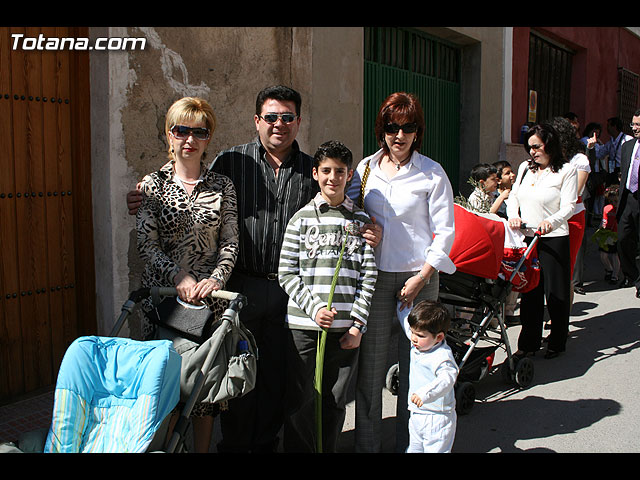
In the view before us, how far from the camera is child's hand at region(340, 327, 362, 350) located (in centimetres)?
318

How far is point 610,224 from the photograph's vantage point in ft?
28.1

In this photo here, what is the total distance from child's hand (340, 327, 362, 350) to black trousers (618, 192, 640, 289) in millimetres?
5759

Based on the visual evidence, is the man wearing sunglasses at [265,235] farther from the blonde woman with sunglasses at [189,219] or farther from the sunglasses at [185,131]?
the sunglasses at [185,131]

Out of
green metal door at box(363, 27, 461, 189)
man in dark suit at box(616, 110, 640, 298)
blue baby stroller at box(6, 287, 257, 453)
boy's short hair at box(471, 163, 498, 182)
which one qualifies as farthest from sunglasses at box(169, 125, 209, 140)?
man in dark suit at box(616, 110, 640, 298)

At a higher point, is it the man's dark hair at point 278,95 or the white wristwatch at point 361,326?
the man's dark hair at point 278,95

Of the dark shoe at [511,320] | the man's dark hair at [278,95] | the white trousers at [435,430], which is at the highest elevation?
the man's dark hair at [278,95]

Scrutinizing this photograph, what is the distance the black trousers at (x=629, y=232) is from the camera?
7.53 meters

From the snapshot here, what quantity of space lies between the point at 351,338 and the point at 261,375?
68 cm

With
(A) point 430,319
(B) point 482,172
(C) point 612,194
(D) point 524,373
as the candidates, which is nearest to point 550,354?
(D) point 524,373

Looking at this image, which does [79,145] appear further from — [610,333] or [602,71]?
[602,71]

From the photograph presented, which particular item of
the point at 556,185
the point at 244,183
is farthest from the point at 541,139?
the point at 244,183

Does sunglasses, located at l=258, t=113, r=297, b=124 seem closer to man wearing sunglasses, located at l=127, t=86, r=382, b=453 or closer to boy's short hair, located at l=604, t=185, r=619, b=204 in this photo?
man wearing sunglasses, located at l=127, t=86, r=382, b=453

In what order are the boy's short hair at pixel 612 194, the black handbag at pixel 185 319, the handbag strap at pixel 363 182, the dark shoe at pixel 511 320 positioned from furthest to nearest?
the boy's short hair at pixel 612 194, the dark shoe at pixel 511 320, the handbag strap at pixel 363 182, the black handbag at pixel 185 319

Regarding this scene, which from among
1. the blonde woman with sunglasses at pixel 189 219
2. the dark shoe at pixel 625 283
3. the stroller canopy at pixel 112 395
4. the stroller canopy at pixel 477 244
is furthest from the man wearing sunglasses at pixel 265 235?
the dark shoe at pixel 625 283
